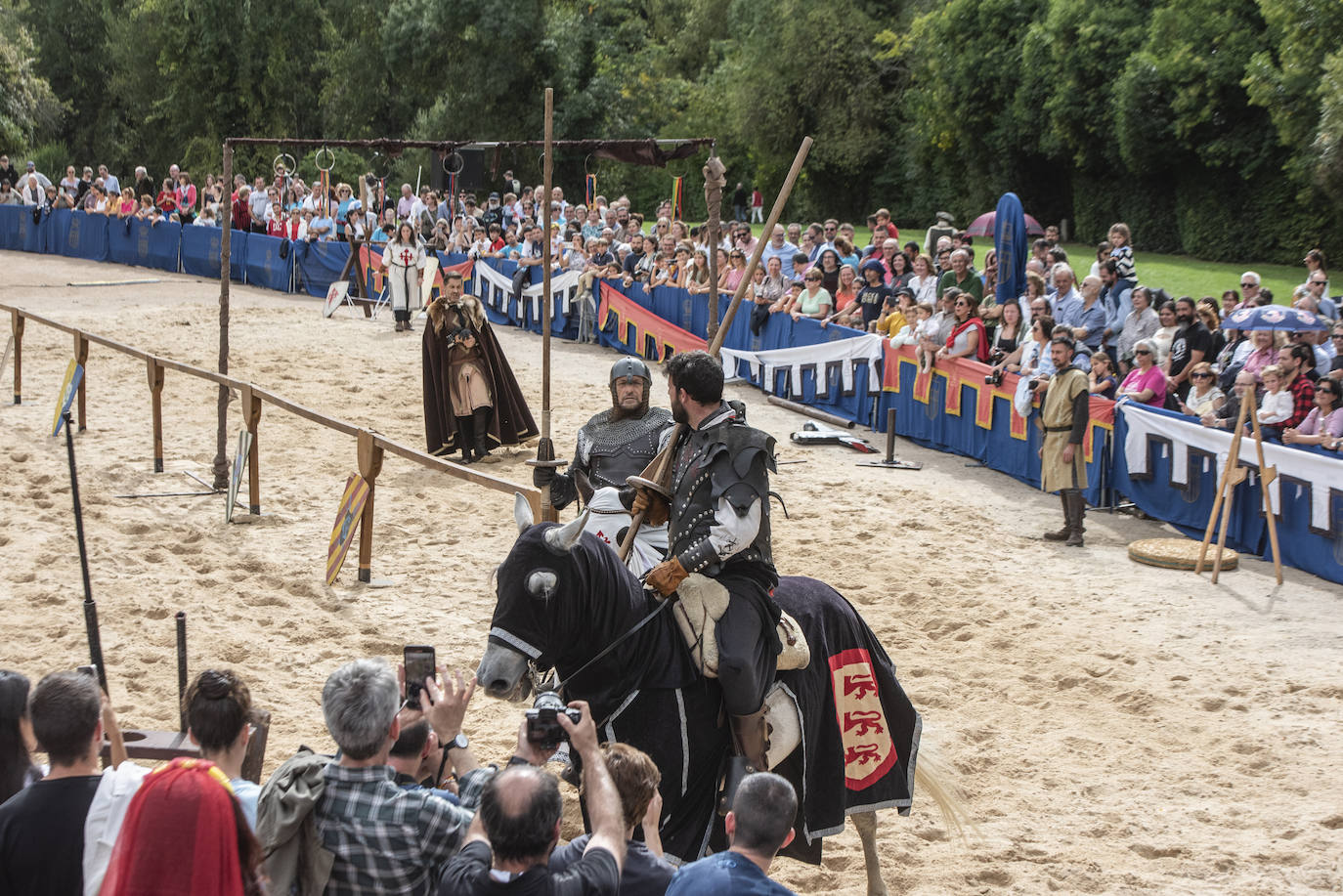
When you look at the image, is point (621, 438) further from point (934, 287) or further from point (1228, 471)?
point (934, 287)

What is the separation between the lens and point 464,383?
1212cm

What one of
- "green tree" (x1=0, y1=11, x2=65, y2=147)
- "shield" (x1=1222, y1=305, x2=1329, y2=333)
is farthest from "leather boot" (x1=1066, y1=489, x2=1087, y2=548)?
"green tree" (x1=0, y1=11, x2=65, y2=147)

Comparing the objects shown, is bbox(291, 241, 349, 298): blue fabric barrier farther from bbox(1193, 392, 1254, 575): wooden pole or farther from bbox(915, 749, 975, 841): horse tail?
bbox(915, 749, 975, 841): horse tail

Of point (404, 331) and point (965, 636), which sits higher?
point (404, 331)

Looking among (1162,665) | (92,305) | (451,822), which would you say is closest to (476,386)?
(1162,665)

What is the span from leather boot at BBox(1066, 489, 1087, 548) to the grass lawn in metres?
11.1

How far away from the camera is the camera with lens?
143 inches

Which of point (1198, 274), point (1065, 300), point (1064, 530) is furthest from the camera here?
point (1198, 274)

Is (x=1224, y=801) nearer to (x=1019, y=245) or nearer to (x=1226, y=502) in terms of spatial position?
(x=1226, y=502)

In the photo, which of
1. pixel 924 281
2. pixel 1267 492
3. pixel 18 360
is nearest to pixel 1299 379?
pixel 1267 492

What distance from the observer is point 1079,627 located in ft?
27.2

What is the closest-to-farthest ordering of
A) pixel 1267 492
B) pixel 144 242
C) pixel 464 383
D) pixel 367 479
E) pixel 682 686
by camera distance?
pixel 682 686 → pixel 367 479 → pixel 1267 492 → pixel 464 383 → pixel 144 242

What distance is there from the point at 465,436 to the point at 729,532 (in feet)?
25.7

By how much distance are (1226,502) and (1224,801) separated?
3.63 meters
